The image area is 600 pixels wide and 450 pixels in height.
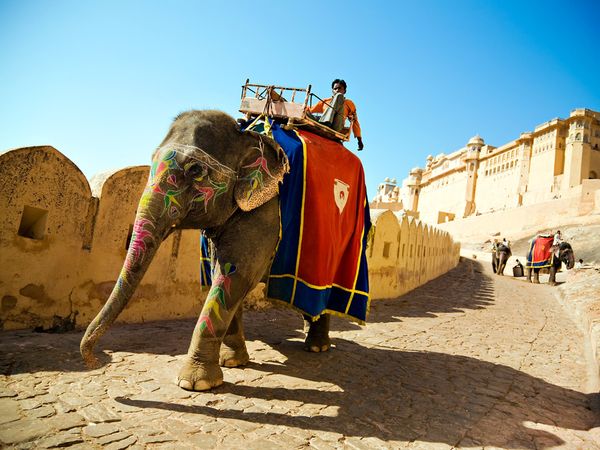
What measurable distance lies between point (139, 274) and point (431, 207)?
79.4 metres

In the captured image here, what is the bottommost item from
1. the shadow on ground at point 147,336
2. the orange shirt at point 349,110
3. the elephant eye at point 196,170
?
the shadow on ground at point 147,336

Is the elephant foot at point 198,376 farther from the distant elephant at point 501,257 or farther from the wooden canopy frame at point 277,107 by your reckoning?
the distant elephant at point 501,257

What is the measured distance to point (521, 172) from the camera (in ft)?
183

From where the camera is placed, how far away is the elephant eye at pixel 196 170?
2.96 m

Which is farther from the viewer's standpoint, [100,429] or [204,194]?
[204,194]

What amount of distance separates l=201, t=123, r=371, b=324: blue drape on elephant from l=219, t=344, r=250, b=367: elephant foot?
1.97ft

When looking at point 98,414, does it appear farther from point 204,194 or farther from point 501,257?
point 501,257

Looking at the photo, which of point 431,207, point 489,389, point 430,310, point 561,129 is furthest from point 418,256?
point 431,207

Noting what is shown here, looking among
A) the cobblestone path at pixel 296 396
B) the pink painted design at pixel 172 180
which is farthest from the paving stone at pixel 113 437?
the pink painted design at pixel 172 180

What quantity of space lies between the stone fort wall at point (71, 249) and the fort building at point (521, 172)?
42.5 metres

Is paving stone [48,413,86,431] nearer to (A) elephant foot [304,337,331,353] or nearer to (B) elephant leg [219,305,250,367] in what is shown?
(B) elephant leg [219,305,250,367]

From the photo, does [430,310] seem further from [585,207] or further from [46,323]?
[585,207]

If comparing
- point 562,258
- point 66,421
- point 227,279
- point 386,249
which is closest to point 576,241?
point 562,258

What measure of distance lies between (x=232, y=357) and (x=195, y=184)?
1649mm
